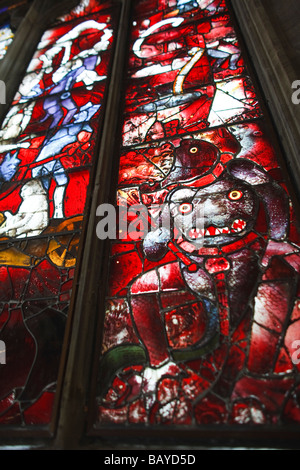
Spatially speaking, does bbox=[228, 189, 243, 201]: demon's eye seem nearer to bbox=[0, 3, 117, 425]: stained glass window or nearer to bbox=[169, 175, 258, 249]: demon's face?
bbox=[169, 175, 258, 249]: demon's face

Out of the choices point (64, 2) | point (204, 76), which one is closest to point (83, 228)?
point (204, 76)

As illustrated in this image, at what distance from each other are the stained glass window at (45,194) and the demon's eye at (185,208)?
657 mm

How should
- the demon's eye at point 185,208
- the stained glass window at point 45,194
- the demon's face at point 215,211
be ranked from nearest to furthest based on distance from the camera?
1. the stained glass window at point 45,194
2. the demon's face at point 215,211
3. the demon's eye at point 185,208

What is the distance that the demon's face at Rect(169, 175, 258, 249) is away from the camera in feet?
5.90

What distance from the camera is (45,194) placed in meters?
2.39

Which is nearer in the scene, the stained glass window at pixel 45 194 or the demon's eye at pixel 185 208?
the stained glass window at pixel 45 194

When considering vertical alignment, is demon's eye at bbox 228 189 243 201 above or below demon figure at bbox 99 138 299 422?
above

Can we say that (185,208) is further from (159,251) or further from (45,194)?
(45,194)

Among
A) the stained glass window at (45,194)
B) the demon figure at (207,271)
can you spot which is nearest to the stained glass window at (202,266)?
the demon figure at (207,271)

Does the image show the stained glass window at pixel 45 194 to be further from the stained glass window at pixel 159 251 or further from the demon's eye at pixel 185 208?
the demon's eye at pixel 185 208

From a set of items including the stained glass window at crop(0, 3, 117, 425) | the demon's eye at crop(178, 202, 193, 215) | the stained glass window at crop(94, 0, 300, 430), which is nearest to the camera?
the stained glass window at crop(94, 0, 300, 430)

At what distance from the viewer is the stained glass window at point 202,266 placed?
1.41 m

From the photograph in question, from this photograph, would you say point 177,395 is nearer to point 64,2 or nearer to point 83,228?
point 83,228

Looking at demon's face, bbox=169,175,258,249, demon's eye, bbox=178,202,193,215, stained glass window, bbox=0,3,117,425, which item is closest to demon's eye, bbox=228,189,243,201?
demon's face, bbox=169,175,258,249
